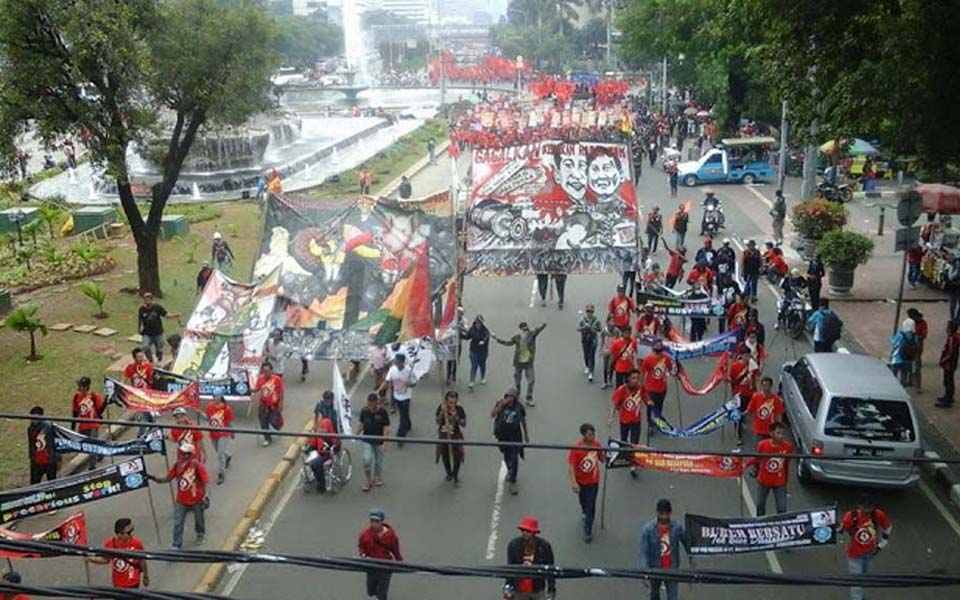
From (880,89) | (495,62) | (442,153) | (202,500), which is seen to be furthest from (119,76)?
(495,62)

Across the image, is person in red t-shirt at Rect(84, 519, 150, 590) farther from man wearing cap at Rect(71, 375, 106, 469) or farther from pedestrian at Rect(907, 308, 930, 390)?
pedestrian at Rect(907, 308, 930, 390)

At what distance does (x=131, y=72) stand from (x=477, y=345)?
8.81 m

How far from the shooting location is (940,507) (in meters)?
12.2

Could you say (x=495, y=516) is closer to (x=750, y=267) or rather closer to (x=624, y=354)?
(x=624, y=354)

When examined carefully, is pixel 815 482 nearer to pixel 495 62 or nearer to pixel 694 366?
pixel 694 366

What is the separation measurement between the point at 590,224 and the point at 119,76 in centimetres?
953

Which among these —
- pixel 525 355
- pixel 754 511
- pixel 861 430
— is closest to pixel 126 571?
pixel 754 511

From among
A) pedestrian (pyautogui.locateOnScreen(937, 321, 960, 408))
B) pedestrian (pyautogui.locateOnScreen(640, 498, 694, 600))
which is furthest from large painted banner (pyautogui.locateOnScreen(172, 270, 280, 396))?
pedestrian (pyautogui.locateOnScreen(937, 321, 960, 408))

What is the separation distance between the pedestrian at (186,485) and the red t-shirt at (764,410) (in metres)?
6.94

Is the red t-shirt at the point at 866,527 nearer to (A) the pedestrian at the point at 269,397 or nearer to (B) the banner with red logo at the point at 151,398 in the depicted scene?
(A) the pedestrian at the point at 269,397

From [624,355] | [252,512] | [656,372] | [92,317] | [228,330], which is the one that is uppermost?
[228,330]

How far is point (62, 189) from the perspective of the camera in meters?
39.6

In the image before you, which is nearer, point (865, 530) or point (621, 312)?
point (865, 530)

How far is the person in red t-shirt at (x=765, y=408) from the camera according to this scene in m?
12.5
